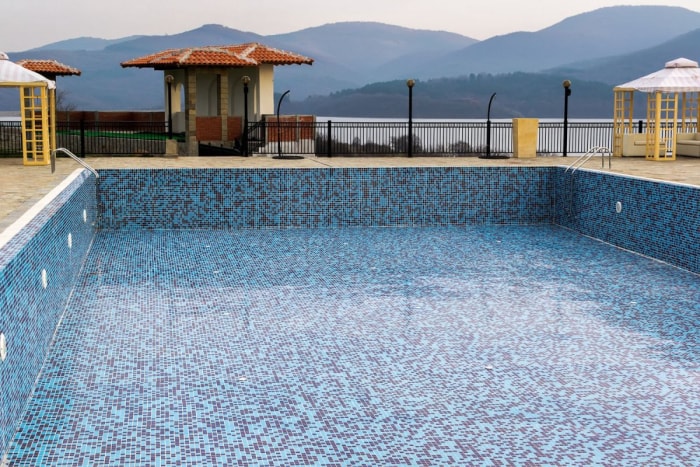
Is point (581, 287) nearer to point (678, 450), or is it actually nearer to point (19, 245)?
A: point (678, 450)

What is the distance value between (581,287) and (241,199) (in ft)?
21.7

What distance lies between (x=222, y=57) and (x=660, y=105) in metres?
17.1

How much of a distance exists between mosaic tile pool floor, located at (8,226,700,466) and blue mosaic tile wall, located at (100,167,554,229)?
2.69 metres

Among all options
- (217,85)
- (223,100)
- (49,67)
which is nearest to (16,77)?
(223,100)

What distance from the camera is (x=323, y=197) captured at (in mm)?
15539

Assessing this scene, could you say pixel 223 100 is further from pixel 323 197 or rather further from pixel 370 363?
pixel 370 363

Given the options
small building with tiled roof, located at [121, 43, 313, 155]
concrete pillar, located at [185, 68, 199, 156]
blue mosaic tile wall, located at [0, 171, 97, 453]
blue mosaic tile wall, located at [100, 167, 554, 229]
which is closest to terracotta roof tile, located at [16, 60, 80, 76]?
small building with tiled roof, located at [121, 43, 313, 155]

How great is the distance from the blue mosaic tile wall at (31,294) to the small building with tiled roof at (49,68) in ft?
79.1

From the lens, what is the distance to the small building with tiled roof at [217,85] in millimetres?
30734

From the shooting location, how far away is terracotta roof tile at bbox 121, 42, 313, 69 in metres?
31.0

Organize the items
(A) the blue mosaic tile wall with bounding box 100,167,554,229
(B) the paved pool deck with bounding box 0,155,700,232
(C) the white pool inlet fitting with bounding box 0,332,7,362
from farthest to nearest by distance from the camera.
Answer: (A) the blue mosaic tile wall with bounding box 100,167,554,229 < (B) the paved pool deck with bounding box 0,155,700,232 < (C) the white pool inlet fitting with bounding box 0,332,7,362

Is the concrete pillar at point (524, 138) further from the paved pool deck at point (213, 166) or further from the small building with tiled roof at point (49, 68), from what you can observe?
the small building with tiled roof at point (49, 68)

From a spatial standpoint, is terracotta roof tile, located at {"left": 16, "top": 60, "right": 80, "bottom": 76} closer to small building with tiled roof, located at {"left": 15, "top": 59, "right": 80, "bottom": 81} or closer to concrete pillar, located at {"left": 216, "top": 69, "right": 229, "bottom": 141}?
small building with tiled roof, located at {"left": 15, "top": 59, "right": 80, "bottom": 81}

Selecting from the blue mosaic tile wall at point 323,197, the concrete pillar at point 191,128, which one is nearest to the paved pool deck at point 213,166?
the blue mosaic tile wall at point 323,197
